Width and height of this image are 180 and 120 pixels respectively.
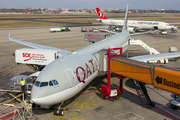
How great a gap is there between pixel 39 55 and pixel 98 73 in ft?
29.5

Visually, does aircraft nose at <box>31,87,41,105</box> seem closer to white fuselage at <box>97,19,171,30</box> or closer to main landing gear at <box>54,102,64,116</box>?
main landing gear at <box>54,102,64,116</box>

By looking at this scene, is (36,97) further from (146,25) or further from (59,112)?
(146,25)

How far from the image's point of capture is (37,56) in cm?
2753

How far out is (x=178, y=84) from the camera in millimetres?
15898

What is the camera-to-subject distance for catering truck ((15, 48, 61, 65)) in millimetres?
27119

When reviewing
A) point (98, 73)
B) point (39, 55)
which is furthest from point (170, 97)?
point (39, 55)

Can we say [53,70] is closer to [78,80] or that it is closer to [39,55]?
[78,80]

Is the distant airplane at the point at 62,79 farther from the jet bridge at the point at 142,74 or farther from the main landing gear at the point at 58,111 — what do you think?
the jet bridge at the point at 142,74

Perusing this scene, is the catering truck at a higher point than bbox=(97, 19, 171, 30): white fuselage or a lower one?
lower

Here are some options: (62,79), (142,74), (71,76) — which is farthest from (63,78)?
(142,74)

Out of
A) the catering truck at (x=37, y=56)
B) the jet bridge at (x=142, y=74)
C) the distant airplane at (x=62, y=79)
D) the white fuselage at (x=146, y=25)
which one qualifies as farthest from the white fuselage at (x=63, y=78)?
the white fuselage at (x=146, y=25)

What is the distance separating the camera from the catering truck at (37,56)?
89.0ft

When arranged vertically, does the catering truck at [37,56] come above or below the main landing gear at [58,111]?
above

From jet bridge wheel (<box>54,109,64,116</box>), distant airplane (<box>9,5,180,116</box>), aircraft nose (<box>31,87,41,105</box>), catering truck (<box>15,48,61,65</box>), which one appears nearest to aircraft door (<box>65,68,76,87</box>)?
distant airplane (<box>9,5,180,116</box>)
